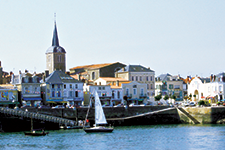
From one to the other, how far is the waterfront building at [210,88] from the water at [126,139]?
33.3 metres

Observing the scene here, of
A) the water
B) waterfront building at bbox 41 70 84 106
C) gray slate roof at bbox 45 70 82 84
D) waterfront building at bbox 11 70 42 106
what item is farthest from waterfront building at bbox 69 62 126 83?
the water

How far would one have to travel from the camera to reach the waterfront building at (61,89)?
9512cm

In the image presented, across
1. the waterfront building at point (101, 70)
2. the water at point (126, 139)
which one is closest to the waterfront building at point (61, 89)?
the waterfront building at point (101, 70)

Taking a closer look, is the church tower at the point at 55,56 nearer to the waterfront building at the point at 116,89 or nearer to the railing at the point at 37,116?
the waterfront building at the point at 116,89

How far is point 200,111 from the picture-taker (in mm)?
84750

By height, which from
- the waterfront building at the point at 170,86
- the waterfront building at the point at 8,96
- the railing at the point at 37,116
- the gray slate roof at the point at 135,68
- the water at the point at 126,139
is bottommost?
the water at the point at 126,139

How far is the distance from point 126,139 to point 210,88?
165 ft

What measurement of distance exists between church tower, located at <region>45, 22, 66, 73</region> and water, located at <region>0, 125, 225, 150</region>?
181 ft

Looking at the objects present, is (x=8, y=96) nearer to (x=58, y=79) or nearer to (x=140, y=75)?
(x=58, y=79)

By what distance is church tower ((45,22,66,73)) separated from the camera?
12725 cm

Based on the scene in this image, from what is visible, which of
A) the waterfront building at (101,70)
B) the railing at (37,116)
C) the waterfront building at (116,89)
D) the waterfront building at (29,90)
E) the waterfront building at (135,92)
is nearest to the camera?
the railing at (37,116)

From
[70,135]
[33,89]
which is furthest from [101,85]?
[70,135]

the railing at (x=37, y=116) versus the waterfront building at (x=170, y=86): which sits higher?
the waterfront building at (x=170, y=86)

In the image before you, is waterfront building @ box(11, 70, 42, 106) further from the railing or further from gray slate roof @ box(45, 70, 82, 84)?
the railing
